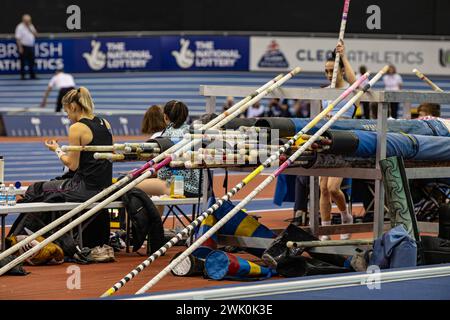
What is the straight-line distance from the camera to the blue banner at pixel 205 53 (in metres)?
29.1

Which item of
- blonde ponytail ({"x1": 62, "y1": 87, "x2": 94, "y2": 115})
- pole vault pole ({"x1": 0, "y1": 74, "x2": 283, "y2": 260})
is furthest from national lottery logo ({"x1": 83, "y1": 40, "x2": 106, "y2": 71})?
pole vault pole ({"x1": 0, "y1": 74, "x2": 283, "y2": 260})

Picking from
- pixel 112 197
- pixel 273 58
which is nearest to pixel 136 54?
pixel 273 58

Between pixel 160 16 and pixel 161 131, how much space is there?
18271 mm

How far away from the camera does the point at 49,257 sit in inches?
369

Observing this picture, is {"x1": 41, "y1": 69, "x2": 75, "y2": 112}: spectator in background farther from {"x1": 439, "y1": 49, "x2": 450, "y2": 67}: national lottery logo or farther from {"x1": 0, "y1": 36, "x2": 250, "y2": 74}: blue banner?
{"x1": 439, "y1": 49, "x2": 450, "y2": 67}: national lottery logo

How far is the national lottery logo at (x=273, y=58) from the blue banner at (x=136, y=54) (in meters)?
0.44

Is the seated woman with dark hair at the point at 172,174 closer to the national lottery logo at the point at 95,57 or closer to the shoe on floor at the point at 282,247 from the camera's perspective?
the shoe on floor at the point at 282,247

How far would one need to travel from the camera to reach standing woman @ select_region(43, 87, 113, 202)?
9906 mm

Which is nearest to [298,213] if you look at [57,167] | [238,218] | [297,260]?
[238,218]

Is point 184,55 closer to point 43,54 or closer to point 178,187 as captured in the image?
point 43,54

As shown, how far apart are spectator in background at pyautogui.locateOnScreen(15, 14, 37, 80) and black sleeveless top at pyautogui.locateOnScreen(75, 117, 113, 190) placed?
18.5 metres

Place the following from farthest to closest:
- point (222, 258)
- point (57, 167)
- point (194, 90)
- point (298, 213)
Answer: point (194, 90) → point (57, 167) → point (298, 213) → point (222, 258)

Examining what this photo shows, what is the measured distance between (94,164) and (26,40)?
62.4 ft

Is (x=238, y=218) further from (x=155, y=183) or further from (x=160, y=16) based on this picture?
(x=160, y=16)
